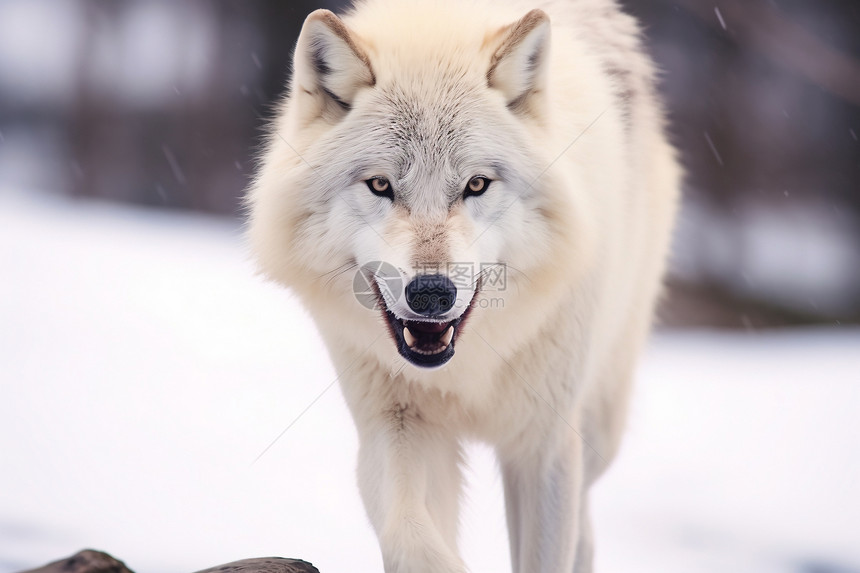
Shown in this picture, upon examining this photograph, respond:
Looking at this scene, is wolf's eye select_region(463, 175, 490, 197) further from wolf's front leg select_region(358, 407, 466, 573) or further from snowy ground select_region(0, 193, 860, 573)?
snowy ground select_region(0, 193, 860, 573)

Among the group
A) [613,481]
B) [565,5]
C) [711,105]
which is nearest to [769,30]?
[711,105]

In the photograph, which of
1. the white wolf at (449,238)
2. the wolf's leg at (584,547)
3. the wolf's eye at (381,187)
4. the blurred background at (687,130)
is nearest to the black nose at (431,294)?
the white wolf at (449,238)

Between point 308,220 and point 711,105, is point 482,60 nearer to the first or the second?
point 308,220

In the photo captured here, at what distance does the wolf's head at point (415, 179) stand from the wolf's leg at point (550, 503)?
60 centimetres

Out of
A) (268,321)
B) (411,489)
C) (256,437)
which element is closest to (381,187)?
(411,489)

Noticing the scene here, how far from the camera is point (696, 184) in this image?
1017 centimetres

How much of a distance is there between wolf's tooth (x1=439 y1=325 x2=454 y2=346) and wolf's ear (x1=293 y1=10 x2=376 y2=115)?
0.75 meters

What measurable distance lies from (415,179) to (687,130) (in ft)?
27.1

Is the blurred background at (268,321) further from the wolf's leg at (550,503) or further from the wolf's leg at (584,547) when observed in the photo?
the wolf's leg at (584,547)

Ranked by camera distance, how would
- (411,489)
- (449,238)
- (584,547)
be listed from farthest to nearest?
(584,547) → (411,489) → (449,238)

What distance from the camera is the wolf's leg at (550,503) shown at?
293 cm

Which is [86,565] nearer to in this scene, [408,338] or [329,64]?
[408,338]

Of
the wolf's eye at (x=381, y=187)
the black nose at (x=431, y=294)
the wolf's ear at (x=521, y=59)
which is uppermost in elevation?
the wolf's ear at (x=521, y=59)

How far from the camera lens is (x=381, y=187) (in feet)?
7.77
